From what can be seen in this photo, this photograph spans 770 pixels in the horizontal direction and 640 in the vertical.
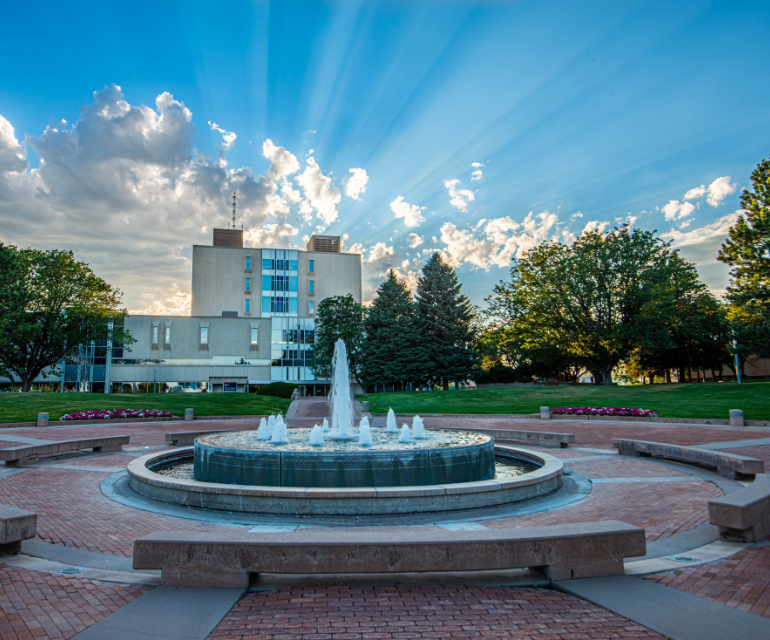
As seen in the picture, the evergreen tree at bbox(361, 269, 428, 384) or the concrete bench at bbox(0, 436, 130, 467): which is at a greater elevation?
the evergreen tree at bbox(361, 269, 428, 384)

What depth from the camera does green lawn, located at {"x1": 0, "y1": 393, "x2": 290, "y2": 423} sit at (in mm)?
27062

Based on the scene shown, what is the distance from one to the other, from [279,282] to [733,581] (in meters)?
66.3

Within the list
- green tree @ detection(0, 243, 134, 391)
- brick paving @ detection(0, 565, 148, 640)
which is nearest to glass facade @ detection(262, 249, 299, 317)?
green tree @ detection(0, 243, 134, 391)

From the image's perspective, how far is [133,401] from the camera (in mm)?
33656

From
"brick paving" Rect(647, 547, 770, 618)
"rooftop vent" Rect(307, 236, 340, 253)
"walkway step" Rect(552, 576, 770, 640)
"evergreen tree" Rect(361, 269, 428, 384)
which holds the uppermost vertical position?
"rooftop vent" Rect(307, 236, 340, 253)

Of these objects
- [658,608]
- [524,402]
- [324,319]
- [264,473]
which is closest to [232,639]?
[658,608]

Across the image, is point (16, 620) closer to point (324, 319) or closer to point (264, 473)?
point (264, 473)

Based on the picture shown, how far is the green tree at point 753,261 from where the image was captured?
29562 mm

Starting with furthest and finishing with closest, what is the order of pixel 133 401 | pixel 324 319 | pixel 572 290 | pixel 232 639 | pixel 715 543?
1. pixel 324 319
2. pixel 572 290
3. pixel 133 401
4. pixel 715 543
5. pixel 232 639

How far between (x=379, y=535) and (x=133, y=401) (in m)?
33.8

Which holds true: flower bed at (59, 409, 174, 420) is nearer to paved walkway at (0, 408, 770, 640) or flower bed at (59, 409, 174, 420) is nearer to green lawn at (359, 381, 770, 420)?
green lawn at (359, 381, 770, 420)

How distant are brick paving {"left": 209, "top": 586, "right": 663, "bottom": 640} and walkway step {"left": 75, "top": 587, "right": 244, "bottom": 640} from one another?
0.42ft

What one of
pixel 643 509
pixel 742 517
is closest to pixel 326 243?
pixel 643 509

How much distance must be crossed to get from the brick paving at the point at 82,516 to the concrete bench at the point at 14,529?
608 mm
